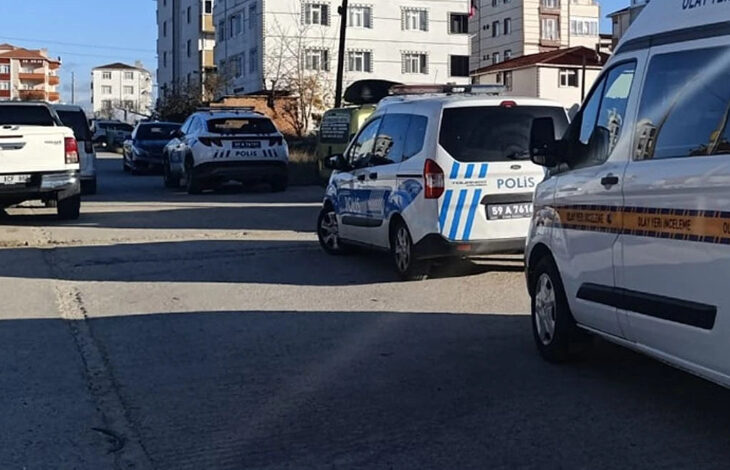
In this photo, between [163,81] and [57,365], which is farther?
[163,81]

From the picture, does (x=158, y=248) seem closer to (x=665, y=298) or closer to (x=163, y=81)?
(x=665, y=298)

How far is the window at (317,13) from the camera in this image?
6556cm

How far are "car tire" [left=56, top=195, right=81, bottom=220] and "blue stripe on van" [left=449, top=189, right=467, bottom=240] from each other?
865cm

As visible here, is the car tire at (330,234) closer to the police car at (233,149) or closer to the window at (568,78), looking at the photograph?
the police car at (233,149)

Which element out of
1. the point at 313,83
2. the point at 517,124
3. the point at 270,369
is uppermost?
the point at 313,83

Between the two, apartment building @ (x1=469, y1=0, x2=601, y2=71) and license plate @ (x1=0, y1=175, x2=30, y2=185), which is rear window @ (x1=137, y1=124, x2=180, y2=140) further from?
apartment building @ (x1=469, y1=0, x2=601, y2=71)

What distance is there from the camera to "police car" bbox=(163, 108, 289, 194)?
21.0 meters

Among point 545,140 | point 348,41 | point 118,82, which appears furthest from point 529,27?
point 118,82

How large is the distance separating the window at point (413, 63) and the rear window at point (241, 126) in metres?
48.2

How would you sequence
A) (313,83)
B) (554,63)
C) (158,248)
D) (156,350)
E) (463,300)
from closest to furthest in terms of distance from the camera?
(156,350) < (463,300) < (158,248) < (313,83) < (554,63)

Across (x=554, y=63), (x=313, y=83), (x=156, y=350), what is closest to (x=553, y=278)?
(x=156, y=350)

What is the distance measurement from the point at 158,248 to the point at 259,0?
5411 cm

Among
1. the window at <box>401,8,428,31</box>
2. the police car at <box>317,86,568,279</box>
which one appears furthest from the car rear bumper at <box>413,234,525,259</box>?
the window at <box>401,8,428,31</box>

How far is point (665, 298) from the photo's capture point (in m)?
4.95
